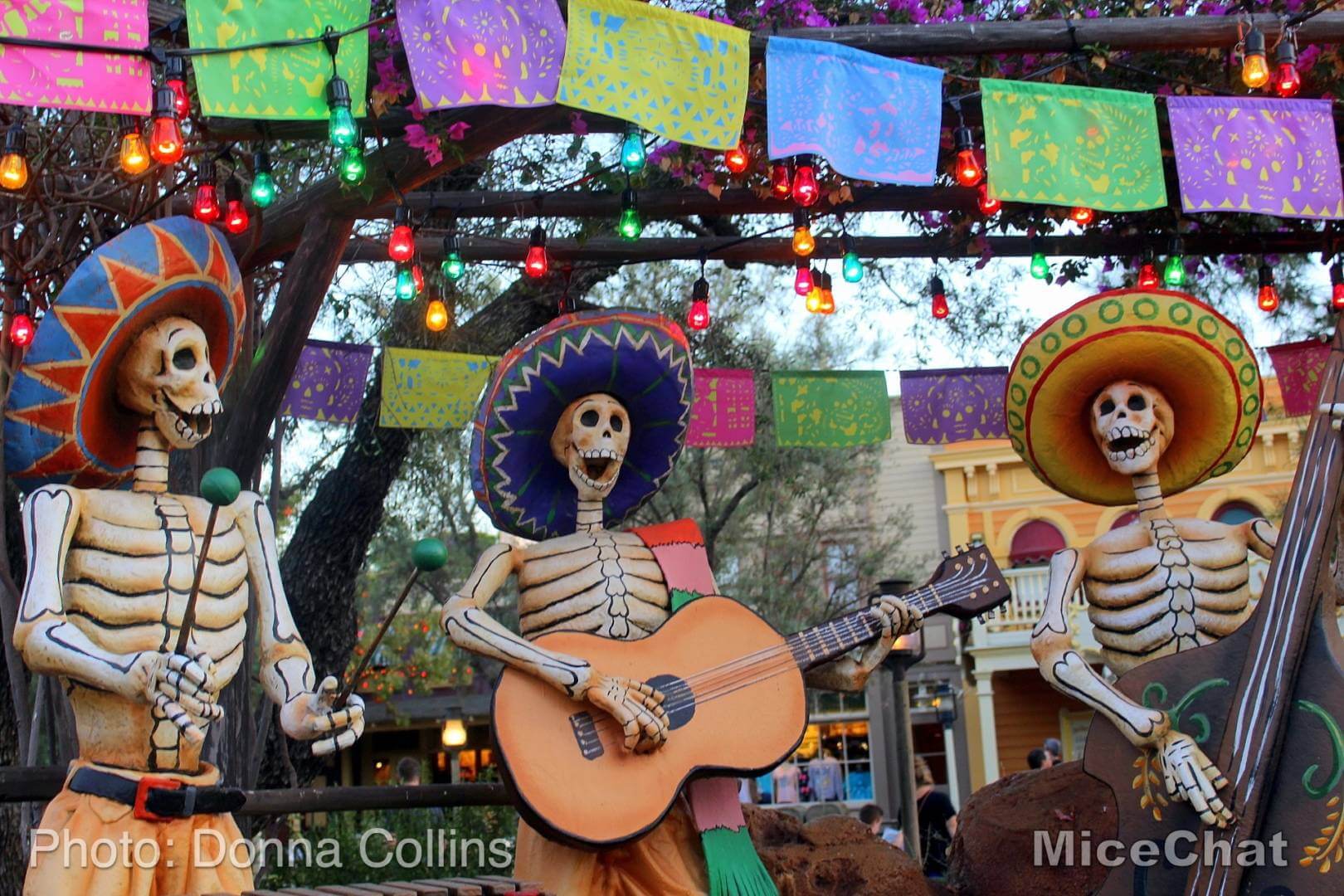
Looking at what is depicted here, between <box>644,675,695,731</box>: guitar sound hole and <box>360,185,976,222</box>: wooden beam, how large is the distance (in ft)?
10.7

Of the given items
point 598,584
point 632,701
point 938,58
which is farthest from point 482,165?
point 632,701

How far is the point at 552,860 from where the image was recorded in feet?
16.1

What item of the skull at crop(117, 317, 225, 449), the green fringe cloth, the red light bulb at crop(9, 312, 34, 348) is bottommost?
the green fringe cloth

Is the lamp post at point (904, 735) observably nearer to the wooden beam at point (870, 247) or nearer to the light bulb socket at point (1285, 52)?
the wooden beam at point (870, 247)

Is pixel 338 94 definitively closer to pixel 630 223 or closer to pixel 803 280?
pixel 630 223

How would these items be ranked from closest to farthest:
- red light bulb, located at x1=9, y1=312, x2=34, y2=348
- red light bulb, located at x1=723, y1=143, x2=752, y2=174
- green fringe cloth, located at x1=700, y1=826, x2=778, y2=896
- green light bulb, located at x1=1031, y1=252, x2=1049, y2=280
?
green fringe cloth, located at x1=700, y1=826, x2=778, y2=896 < red light bulb, located at x1=9, y1=312, x2=34, y2=348 < red light bulb, located at x1=723, y1=143, x2=752, y2=174 < green light bulb, located at x1=1031, y1=252, x2=1049, y2=280

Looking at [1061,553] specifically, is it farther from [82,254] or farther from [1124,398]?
[82,254]

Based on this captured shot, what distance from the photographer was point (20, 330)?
6.64m

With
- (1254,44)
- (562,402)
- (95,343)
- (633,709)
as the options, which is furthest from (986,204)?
(95,343)

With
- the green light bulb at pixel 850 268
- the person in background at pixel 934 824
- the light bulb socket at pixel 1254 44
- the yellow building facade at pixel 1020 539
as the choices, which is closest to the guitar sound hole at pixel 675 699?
the green light bulb at pixel 850 268

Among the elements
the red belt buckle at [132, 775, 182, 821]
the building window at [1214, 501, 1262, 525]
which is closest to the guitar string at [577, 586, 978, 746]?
the red belt buckle at [132, 775, 182, 821]

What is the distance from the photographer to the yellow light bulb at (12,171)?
221 inches

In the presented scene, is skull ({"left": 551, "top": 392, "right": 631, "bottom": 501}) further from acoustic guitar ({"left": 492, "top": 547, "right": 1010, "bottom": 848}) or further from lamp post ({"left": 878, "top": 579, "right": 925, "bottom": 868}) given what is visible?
lamp post ({"left": 878, "top": 579, "right": 925, "bottom": 868})

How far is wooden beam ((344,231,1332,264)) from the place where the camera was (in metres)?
8.42
